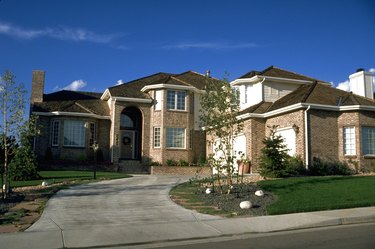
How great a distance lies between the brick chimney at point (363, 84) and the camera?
25.8m

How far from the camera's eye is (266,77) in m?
26.6

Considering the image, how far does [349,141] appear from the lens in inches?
846

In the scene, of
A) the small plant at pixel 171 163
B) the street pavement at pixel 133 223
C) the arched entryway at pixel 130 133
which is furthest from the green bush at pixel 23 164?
the arched entryway at pixel 130 133

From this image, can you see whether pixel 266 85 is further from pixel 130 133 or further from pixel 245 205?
pixel 245 205

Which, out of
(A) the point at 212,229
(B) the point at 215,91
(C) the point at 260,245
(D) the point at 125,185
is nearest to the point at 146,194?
(D) the point at 125,185

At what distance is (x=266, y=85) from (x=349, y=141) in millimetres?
7407

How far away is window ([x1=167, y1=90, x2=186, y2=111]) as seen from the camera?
96.6ft

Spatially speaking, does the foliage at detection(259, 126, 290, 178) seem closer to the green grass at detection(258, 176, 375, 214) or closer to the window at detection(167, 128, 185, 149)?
the green grass at detection(258, 176, 375, 214)

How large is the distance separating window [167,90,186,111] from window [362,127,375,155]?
509 inches

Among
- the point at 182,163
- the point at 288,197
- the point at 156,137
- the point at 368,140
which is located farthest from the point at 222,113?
the point at 156,137

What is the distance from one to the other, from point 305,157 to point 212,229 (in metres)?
12.1

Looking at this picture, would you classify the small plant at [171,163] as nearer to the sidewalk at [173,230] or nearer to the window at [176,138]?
the window at [176,138]

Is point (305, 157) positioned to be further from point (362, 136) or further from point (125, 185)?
point (125, 185)

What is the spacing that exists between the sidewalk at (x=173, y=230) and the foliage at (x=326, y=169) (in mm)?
8666
